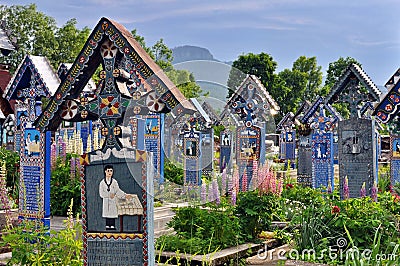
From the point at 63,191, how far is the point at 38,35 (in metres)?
27.0

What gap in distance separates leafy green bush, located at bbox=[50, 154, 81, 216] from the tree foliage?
24916 millimetres

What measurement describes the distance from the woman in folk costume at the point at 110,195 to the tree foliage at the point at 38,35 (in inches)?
1196

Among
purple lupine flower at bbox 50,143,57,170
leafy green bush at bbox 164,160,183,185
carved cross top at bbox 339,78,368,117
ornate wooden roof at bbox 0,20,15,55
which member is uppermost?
ornate wooden roof at bbox 0,20,15,55

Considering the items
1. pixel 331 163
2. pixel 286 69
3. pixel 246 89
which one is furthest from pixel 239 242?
pixel 286 69

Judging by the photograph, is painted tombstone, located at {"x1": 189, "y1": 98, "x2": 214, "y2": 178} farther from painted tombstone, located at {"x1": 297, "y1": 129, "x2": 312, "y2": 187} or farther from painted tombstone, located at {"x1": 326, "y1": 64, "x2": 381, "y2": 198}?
painted tombstone, located at {"x1": 326, "y1": 64, "x2": 381, "y2": 198}

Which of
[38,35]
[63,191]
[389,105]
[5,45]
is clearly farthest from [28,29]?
[389,105]

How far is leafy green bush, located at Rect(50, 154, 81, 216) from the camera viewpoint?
10992mm

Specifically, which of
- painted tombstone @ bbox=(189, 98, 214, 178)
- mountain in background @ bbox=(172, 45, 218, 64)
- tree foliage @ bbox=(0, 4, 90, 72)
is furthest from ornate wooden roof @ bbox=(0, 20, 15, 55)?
tree foliage @ bbox=(0, 4, 90, 72)

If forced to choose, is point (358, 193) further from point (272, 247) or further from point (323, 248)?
point (323, 248)

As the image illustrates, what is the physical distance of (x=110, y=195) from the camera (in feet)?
20.0

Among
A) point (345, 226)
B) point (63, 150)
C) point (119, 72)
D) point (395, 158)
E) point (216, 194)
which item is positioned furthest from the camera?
point (395, 158)

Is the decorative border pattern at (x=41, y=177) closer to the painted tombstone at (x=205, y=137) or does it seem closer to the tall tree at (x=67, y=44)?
the painted tombstone at (x=205, y=137)

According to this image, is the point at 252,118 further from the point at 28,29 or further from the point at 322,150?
the point at 28,29

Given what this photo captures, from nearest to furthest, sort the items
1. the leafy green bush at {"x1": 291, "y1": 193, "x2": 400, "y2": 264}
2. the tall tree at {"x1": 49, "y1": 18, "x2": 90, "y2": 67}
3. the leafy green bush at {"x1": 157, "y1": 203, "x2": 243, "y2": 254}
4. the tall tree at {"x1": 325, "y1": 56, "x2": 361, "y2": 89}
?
the leafy green bush at {"x1": 291, "y1": 193, "x2": 400, "y2": 264} → the leafy green bush at {"x1": 157, "y1": 203, "x2": 243, "y2": 254} → the tall tree at {"x1": 49, "y1": 18, "x2": 90, "y2": 67} → the tall tree at {"x1": 325, "y1": 56, "x2": 361, "y2": 89}
